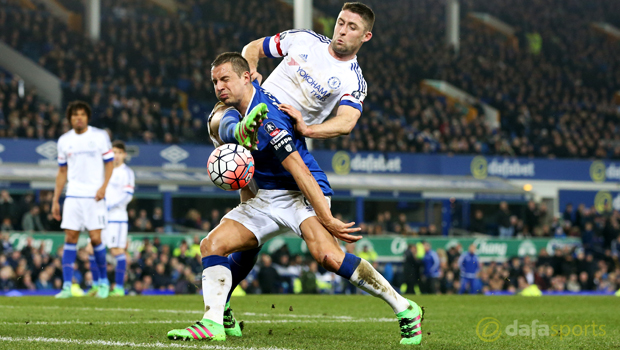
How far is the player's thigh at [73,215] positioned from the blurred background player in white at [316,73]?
441cm

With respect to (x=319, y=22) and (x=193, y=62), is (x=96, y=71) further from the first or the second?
(x=319, y=22)

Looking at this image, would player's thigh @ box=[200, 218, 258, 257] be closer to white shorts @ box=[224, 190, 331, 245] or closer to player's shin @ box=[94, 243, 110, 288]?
A: white shorts @ box=[224, 190, 331, 245]

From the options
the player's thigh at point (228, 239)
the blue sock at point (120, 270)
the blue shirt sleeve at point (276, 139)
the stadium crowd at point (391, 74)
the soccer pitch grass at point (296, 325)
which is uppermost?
the stadium crowd at point (391, 74)

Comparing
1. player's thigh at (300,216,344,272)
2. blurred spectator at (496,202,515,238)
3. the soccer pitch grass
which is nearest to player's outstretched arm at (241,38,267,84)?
player's thigh at (300,216,344,272)

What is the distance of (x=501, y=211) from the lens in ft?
75.9

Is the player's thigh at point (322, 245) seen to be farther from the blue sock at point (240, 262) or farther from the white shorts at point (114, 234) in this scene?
the white shorts at point (114, 234)

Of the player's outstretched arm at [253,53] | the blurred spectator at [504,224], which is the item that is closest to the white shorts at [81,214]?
the player's outstretched arm at [253,53]

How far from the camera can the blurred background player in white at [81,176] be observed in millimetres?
9758

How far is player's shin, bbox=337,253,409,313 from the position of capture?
503cm

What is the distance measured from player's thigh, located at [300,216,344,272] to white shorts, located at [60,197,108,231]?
17.6ft

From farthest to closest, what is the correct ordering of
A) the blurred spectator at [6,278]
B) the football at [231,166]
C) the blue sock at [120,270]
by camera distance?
the blurred spectator at [6,278]
the blue sock at [120,270]
the football at [231,166]

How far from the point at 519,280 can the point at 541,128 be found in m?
13.3

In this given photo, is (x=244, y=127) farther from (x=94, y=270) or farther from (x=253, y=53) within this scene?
(x=94, y=270)

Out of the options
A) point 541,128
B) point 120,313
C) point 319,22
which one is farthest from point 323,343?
point 319,22
